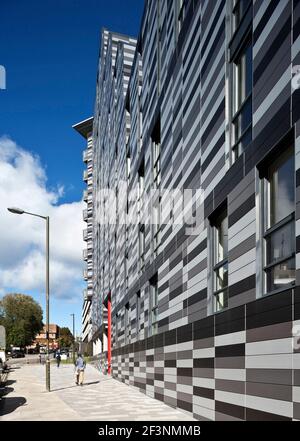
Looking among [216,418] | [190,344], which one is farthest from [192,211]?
[216,418]

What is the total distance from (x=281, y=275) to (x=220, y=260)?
9.73ft

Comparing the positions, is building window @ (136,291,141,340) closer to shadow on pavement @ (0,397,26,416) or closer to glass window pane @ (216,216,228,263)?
shadow on pavement @ (0,397,26,416)

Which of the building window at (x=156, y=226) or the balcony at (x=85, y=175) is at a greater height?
the balcony at (x=85, y=175)

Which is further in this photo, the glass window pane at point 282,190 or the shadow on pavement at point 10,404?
the shadow on pavement at point 10,404

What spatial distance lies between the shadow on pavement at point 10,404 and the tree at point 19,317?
61.5m

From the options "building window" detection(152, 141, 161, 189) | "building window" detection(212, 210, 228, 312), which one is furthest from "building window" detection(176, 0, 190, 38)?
"building window" detection(212, 210, 228, 312)

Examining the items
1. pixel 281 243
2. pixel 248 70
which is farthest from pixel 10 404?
pixel 248 70

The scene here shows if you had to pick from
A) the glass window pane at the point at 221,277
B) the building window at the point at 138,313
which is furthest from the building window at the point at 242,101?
the building window at the point at 138,313

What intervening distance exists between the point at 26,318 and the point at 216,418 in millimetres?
71605

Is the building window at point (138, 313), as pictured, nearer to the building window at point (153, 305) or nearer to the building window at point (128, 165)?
the building window at point (153, 305)

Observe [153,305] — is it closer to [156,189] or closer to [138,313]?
[138,313]

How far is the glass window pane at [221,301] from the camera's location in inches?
342

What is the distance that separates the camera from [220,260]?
A: 9188 mm

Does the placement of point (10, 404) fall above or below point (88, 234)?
below
